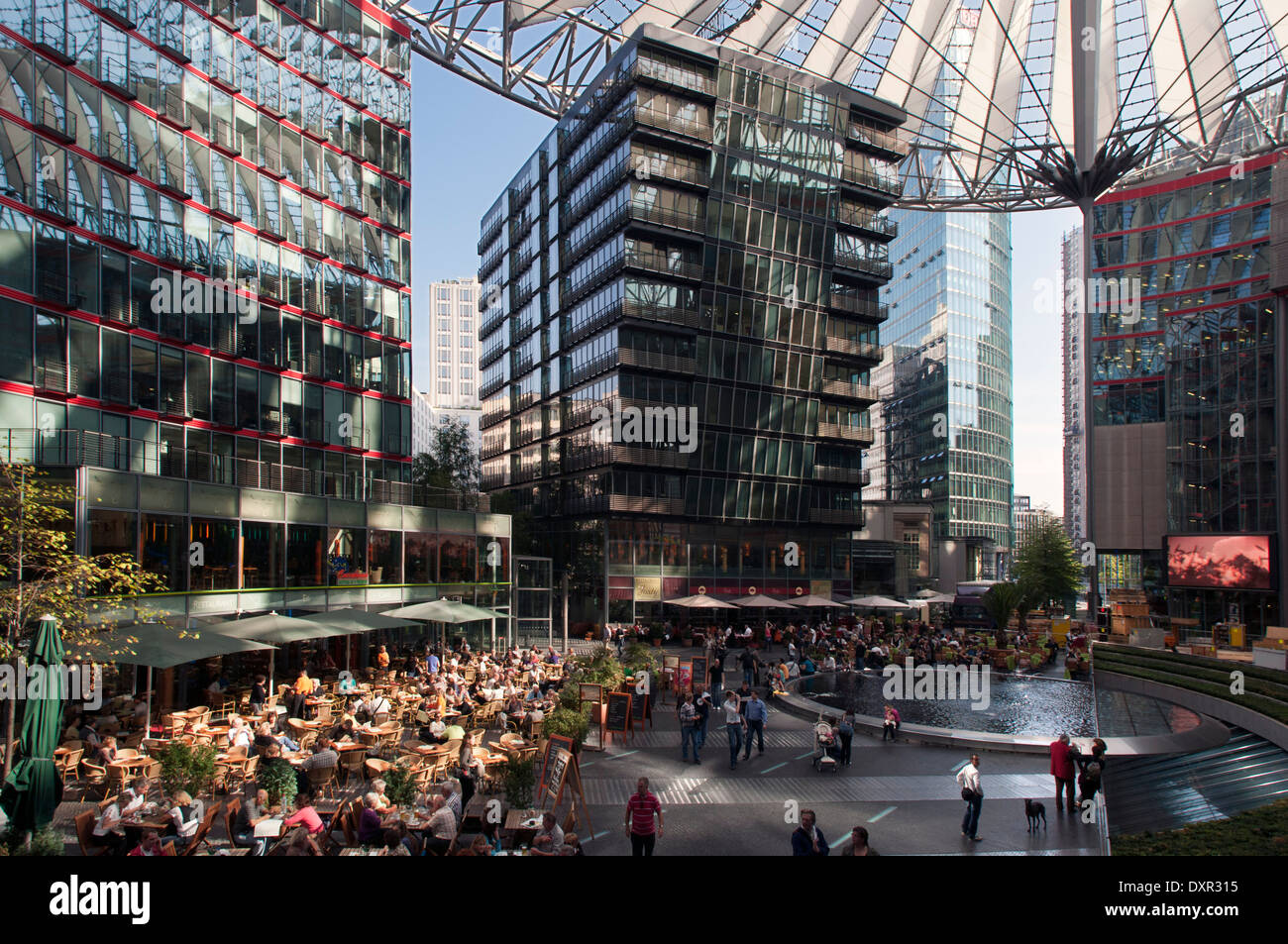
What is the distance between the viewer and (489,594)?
38.2 m

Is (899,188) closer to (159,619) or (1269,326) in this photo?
(1269,326)

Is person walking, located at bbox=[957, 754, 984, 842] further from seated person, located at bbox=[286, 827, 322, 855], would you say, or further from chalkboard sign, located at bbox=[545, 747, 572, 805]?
seated person, located at bbox=[286, 827, 322, 855]

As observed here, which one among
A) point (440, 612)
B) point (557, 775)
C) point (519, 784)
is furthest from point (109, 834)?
point (440, 612)

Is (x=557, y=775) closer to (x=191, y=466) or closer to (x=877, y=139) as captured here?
(x=191, y=466)

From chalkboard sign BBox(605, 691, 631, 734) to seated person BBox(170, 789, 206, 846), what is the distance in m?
10.1

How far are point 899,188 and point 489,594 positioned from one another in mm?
47298

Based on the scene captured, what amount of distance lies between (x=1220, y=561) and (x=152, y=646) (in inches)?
1952

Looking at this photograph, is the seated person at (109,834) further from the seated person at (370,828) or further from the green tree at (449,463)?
the green tree at (449,463)

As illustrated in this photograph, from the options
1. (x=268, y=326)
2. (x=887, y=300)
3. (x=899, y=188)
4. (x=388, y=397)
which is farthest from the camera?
(x=887, y=300)

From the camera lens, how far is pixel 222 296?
34156 mm

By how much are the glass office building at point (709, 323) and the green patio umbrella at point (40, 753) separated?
130 ft

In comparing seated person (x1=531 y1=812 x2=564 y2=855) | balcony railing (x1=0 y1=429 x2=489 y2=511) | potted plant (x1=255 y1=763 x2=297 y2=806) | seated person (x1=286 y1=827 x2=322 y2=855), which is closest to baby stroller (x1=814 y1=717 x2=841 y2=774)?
seated person (x1=531 y1=812 x2=564 y2=855)

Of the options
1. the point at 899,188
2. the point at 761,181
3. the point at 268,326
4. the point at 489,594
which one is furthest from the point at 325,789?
the point at 899,188
